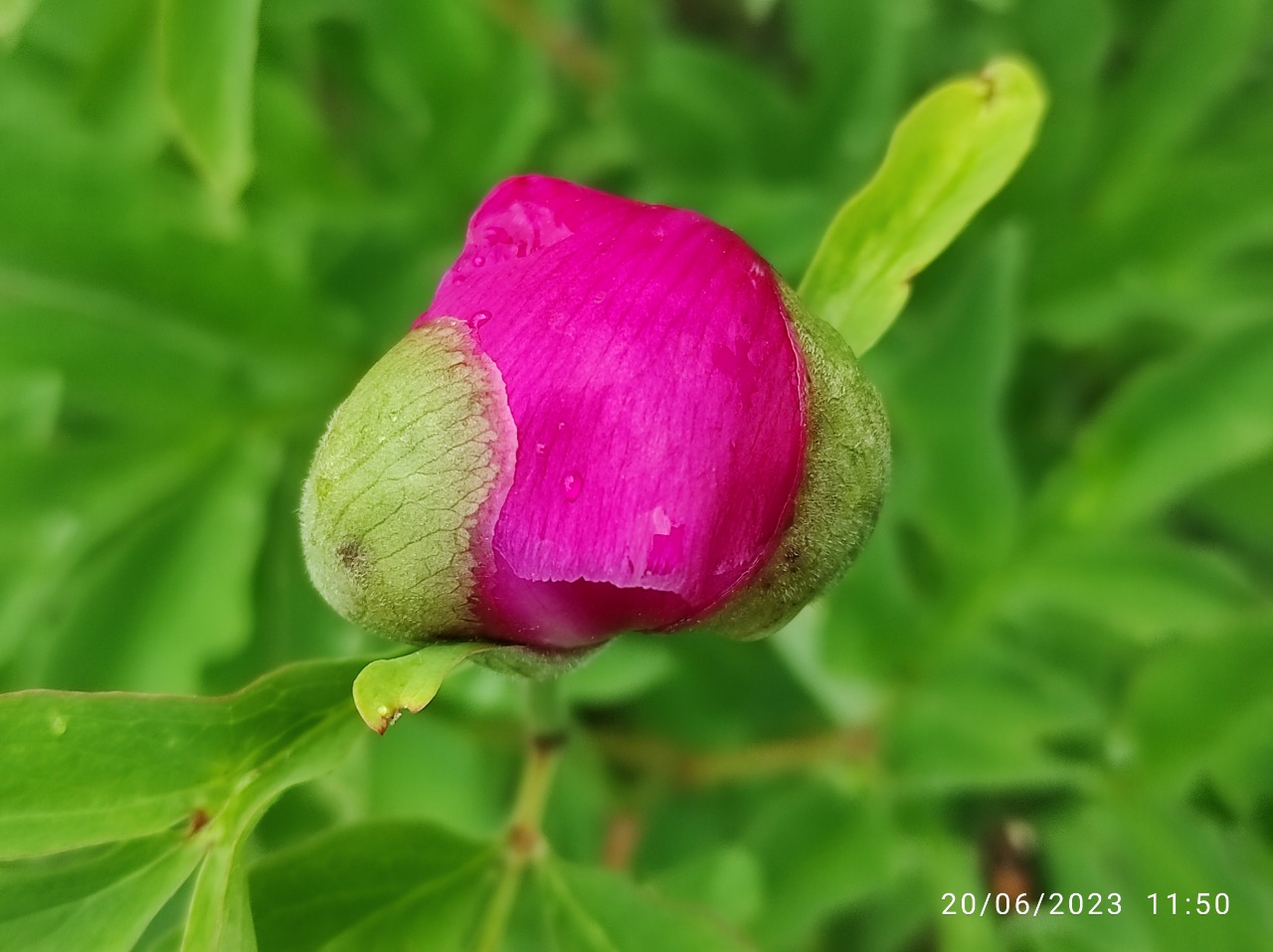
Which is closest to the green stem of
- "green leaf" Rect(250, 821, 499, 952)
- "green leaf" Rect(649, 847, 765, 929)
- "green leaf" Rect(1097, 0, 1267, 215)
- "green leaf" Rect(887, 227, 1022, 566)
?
"green leaf" Rect(250, 821, 499, 952)

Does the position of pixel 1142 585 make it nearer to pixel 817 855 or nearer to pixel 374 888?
pixel 817 855

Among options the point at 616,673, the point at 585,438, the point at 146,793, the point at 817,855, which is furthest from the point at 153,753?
the point at 817,855

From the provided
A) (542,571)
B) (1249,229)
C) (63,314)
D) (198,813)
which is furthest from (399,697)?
(1249,229)

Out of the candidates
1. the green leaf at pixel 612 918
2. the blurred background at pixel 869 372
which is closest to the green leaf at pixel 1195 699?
the blurred background at pixel 869 372

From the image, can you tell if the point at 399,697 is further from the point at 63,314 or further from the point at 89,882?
the point at 63,314

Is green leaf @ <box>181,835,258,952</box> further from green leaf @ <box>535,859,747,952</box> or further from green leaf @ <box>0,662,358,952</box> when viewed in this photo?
green leaf @ <box>535,859,747,952</box>
